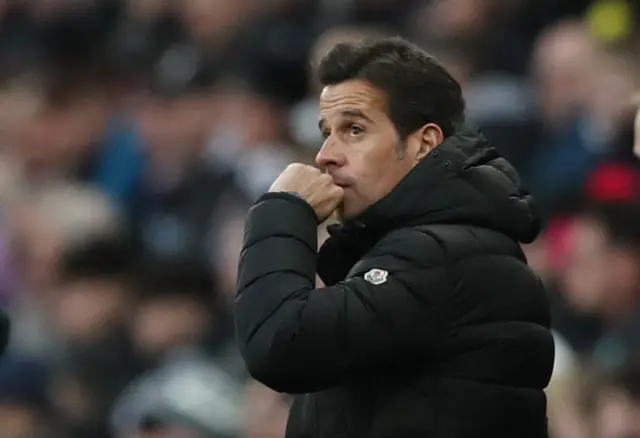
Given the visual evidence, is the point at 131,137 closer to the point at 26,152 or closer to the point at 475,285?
the point at 26,152

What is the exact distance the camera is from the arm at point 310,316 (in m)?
2.59

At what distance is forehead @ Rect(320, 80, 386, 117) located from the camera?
2830 mm

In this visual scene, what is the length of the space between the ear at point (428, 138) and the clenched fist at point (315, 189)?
17cm

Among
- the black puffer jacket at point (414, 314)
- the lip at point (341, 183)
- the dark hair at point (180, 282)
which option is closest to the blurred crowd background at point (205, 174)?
the dark hair at point (180, 282)

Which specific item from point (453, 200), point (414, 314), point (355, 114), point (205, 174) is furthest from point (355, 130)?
point (205, 174)

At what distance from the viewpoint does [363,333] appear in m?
2.61

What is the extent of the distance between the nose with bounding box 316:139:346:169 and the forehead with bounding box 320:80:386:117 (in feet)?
0.21

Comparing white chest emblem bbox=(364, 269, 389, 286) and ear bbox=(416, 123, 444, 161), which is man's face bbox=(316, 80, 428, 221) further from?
white chest emblem bbox=(364, 269, 389, 286)

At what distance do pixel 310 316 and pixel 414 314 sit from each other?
190 millimetres

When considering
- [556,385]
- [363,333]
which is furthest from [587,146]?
[363,333]

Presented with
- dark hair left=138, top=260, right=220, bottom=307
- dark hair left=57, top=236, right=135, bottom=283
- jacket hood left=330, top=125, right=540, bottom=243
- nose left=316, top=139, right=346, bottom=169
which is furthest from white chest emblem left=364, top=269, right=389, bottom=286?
dark hair left=57, top=236, right=135, bottom=283

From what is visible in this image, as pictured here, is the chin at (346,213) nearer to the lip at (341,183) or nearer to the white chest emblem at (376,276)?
the lip at (341,183)

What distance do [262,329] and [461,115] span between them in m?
0.61

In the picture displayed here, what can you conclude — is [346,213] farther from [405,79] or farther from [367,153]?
[405,79]
